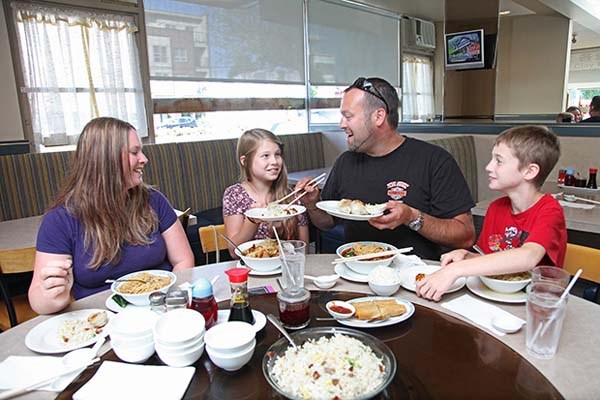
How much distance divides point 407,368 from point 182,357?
1.59 feet

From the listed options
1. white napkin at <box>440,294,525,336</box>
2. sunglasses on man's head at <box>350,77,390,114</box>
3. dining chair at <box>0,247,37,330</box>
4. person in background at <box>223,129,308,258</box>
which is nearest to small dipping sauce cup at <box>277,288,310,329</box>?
white napkin at <box>440,294,525,336</box>

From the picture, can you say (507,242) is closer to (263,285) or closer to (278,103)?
(263,285)

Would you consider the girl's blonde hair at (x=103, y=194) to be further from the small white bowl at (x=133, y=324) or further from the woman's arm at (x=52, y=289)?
the small white bowl at (x=133, y=324)

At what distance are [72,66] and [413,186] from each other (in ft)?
10.9

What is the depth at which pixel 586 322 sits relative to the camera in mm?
1080

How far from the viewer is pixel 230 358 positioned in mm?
887

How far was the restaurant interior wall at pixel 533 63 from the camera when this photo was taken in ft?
27.4

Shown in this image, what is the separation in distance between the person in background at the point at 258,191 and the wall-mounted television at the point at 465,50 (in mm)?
4663

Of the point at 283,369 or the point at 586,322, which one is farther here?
the point at 586,322

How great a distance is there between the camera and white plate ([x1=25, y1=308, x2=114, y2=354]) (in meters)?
1.02

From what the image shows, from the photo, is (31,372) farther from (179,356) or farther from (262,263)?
(262,263)

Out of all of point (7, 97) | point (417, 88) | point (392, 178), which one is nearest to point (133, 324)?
point (392, 178)

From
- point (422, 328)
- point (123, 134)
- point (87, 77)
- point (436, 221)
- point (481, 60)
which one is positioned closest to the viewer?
point (422, 328)

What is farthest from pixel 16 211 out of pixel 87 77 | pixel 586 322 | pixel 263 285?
pixel 586 322
